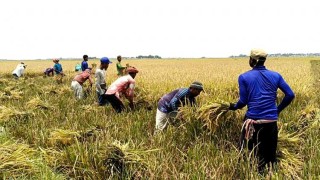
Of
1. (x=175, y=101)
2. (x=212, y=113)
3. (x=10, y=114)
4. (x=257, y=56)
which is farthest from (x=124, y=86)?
(x=257, y=56)

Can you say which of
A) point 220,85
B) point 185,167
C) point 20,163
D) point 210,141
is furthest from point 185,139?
point 220,85

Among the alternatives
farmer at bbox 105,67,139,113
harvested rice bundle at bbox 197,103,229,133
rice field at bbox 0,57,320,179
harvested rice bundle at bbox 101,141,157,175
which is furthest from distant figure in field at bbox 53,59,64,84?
harvested rice bundle at bbox 101,141,157,175

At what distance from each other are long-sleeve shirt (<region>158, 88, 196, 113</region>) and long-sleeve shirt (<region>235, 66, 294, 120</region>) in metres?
1.44

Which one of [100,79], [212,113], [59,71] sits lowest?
[212,113]

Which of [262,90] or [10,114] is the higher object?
[262,90]

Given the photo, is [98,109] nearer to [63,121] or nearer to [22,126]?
[63,121]

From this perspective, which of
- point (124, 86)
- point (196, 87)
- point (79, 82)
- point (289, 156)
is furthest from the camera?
point (79, 82)

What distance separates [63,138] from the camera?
466 centimetres

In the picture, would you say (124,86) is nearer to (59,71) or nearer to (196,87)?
(196,87)

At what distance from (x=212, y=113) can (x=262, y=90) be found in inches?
44.7

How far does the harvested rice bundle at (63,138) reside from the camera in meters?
4.65

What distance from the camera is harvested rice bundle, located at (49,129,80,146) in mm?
4652

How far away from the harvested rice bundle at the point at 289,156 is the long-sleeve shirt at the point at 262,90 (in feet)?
1.94

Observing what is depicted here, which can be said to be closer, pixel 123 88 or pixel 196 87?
pixel 196 87
